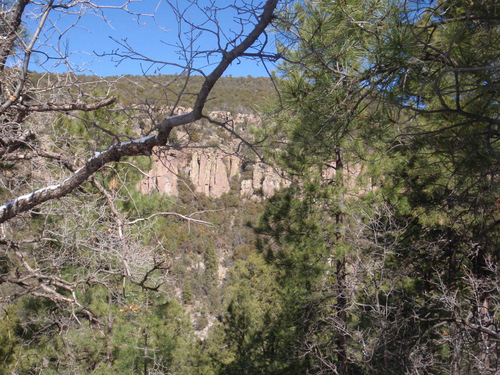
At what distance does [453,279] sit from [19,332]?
20.8 feet

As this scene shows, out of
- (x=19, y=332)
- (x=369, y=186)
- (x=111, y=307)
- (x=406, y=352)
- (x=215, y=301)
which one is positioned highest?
(x=369, y=186)

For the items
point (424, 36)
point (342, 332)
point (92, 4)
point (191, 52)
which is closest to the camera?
point (191, 52)

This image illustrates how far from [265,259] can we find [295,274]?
61 cm

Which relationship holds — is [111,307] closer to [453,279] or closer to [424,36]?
[453,279]

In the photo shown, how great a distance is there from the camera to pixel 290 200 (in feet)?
21.0

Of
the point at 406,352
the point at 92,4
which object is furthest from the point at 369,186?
the point at 92,4

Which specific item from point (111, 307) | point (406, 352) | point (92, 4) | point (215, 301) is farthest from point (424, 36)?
point (215, 301)

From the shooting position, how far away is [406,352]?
11.4ft

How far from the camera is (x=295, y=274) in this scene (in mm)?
6508

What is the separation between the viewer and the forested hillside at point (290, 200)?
2193 mm

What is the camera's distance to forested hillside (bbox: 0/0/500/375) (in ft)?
7.20

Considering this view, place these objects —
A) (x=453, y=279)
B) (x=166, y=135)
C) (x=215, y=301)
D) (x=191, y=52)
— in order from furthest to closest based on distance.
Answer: (x=215, y=301), (x=453, y=279), (x=166, y=135), (x=191, y=52)

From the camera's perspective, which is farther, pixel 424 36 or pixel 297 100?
pixel 297 100

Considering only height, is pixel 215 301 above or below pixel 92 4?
below
